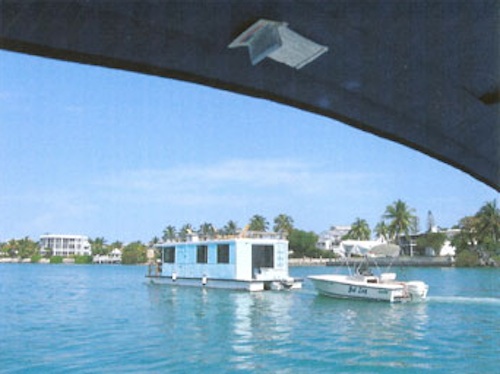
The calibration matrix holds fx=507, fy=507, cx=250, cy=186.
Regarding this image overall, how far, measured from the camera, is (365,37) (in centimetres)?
234

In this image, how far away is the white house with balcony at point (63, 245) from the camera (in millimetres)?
191625

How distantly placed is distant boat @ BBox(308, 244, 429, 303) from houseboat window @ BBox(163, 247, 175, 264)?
1446 centimetres

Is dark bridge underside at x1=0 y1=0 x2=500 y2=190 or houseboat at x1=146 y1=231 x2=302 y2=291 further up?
dark bridge underside at x1=0 y1=0 x2=500 y2=190

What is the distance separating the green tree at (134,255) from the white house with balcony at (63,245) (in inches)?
1231

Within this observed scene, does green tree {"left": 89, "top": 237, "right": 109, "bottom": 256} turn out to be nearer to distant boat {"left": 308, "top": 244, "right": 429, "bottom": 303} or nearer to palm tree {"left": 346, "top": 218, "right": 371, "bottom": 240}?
palm tree {"left": 346, "top": 218, "right": 371, "bottom": 240}

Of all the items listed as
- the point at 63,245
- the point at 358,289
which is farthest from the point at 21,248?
the point at 358,289

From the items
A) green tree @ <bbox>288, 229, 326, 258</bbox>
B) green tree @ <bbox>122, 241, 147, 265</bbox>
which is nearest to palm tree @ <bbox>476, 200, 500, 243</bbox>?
green tree @ <bbox>288, 229, 326, 258</bbox>

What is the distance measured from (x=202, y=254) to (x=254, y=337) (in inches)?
782

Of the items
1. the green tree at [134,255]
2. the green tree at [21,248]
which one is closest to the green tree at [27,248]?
the green tree at [21,248]

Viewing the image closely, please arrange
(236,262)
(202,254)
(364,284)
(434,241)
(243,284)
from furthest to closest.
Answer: (434,241) → (202,254) → (236,262) → (243,284) → (364,284)

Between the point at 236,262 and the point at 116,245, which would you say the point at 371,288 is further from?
the point at 116,245

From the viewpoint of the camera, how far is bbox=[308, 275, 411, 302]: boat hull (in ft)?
86.5

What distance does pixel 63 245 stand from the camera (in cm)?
19438

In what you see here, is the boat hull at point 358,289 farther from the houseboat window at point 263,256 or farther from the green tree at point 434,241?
the green tree at point 434,241
